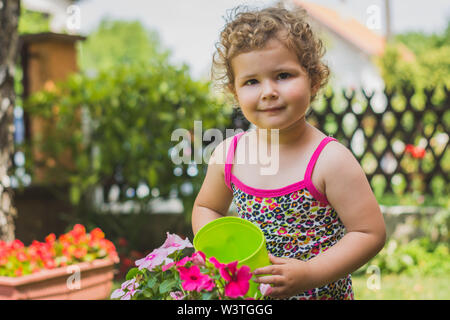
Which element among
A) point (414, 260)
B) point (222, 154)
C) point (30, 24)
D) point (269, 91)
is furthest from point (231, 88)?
point (30, 24)

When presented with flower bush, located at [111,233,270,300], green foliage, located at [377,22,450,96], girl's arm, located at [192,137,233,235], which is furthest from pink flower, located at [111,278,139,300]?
green foliage, located at [377,22,450,96]

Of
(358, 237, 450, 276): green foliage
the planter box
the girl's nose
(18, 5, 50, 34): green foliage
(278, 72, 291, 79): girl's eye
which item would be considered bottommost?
(358, 237, 450, 276): green foliage

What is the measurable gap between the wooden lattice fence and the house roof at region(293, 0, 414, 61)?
64.1ft

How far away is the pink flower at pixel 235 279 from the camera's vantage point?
94 cm

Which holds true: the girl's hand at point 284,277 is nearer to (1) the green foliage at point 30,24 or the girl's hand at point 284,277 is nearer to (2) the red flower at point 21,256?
(2) the red flower at point 21,256

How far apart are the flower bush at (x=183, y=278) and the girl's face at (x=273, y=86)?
1.26 feet

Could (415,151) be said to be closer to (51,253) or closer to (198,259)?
(51,253)

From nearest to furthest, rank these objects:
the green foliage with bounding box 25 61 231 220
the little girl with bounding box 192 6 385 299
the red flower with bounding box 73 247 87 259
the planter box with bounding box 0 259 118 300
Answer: the little girl with bounding box 192 6 385 299
the planter box with bounding box 0 259 118 300
the red flower with bounding box 73 247 87 259
the green foliage with bounding box 25 61 231 220

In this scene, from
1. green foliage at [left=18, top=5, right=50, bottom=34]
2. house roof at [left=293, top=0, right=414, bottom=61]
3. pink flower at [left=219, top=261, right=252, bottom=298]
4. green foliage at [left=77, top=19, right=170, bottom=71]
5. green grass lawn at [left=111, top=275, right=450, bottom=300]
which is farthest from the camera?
green foliage at [left=77, top=19, right=170, bottom=71]

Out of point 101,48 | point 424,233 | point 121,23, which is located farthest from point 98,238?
point 121,23

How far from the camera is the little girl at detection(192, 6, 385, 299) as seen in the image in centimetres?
121

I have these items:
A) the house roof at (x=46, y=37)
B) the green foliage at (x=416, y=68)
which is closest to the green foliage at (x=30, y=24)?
the house roof at (x=46, y=37)

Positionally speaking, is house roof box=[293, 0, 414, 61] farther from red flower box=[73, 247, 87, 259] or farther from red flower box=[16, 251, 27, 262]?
red flower box=[16, 251, 27, 262]

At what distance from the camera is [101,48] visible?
45312 mm
